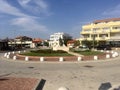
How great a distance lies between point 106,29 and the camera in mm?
81562

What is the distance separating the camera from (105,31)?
80688 millimetres

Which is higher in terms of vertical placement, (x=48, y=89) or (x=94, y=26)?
(x=94, y=26)

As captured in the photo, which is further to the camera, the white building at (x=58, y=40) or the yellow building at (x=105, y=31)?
the yellow building at (x=105, y=31)

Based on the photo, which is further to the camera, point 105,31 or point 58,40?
point 105,31

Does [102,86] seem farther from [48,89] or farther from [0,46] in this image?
[0,46]

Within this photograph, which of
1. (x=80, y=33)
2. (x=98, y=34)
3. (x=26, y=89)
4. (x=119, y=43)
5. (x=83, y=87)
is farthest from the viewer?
(x=80, y=33)

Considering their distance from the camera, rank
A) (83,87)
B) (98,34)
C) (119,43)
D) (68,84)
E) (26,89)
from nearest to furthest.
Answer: (26,89)
(83,87)
(68,84)
(119,43)
(98,34)

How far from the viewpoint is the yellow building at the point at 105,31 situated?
7775 centimetres

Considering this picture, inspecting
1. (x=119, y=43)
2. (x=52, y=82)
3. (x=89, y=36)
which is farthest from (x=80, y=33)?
(x=52, y=82)

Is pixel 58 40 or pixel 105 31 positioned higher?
pixel 105 31

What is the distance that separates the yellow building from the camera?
7775cm

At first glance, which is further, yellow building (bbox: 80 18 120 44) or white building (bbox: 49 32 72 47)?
yellow building (bbox: 80 18 120 44)

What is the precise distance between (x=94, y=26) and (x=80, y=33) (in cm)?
774

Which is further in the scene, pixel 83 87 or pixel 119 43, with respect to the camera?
pixel 119 43
